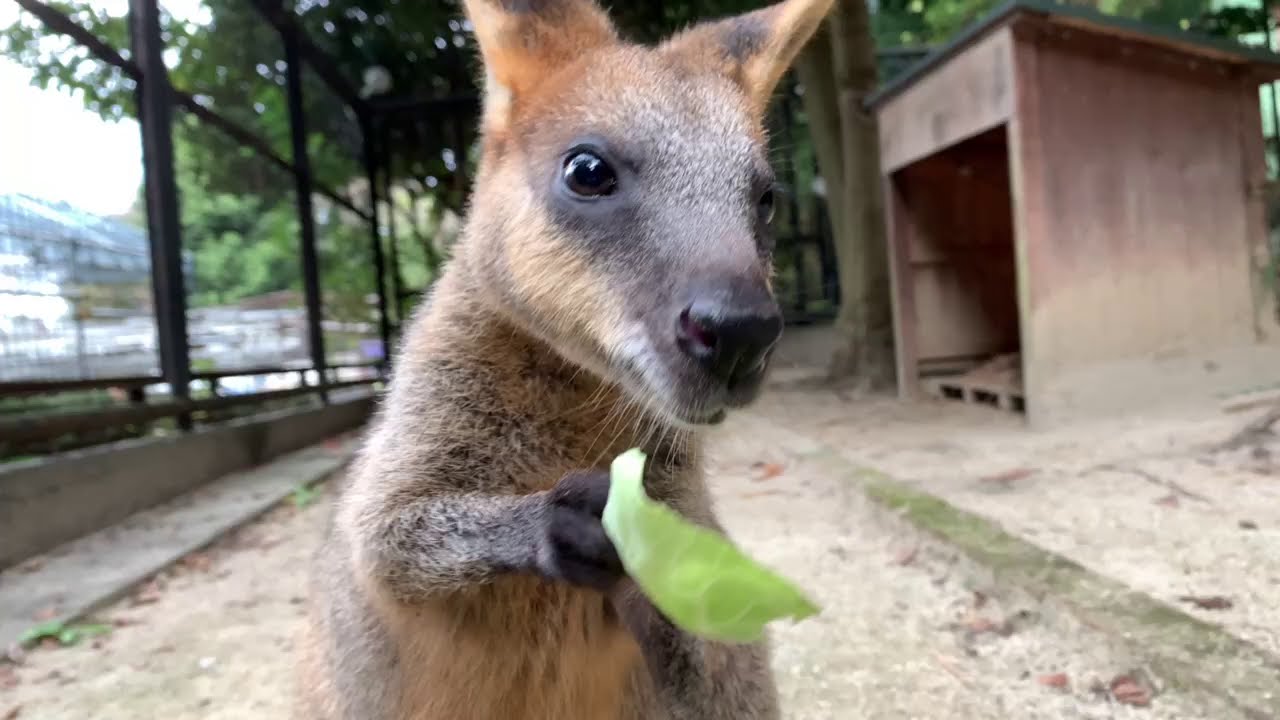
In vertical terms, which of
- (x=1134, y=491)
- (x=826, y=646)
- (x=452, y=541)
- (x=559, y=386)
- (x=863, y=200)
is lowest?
(x=826, y=646)

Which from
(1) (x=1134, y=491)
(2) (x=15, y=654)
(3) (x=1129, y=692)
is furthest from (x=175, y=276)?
(3) (x=1129, y=692)

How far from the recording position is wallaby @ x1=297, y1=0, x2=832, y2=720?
158cm

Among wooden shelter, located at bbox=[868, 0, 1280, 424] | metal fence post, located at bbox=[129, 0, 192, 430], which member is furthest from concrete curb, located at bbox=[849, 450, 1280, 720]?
metal fence post, located at bbox=[129, 0, 192, 430]

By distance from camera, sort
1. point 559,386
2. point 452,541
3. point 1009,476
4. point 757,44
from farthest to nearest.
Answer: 1. point 1009,476
2. point 757,44
3. point 559,386
4. point 452,541

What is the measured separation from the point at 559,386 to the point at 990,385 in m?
5.39

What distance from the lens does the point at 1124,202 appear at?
5.91 meters

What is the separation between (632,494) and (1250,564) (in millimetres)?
2446

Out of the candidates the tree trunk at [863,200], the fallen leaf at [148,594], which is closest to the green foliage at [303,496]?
the fallen leaf at [148,594]

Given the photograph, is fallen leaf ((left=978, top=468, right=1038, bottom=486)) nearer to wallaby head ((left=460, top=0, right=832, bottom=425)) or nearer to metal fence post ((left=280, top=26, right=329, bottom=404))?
wallaby head ((left=460, top=0, right=832, bottom=425))

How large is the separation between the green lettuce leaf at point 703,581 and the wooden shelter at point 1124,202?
16.2 ft

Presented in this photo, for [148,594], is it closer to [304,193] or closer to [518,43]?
[518,43]

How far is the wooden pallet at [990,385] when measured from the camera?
6406mm

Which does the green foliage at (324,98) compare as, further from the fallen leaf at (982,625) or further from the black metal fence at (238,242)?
the fallen leaf at (982,625)

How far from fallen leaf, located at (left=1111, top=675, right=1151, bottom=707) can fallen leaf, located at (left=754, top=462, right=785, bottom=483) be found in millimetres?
2887
